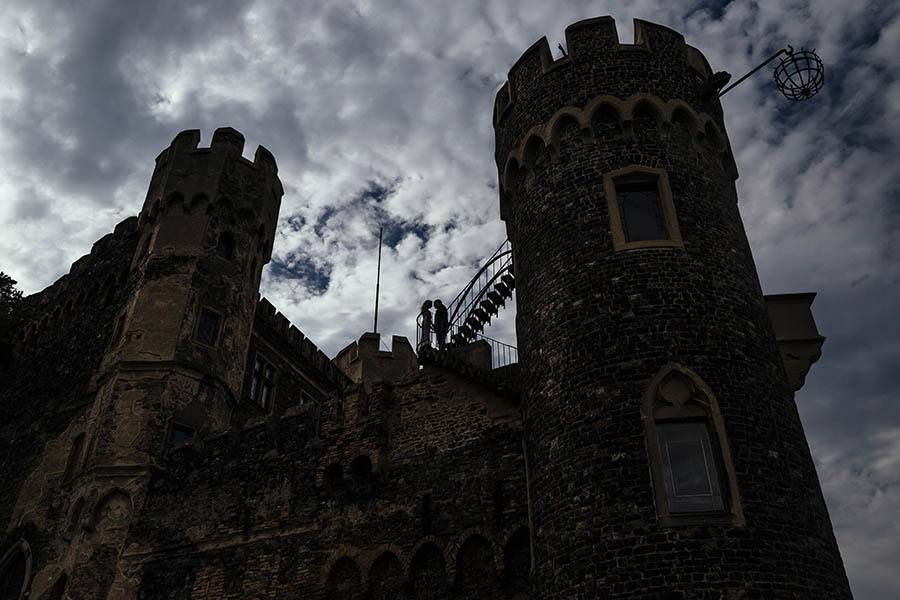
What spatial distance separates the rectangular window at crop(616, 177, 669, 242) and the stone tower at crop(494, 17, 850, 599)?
0.03 metres

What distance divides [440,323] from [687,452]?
624 centimetres

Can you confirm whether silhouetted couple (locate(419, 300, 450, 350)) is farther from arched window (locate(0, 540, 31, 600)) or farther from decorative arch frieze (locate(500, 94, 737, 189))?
arched window (locate(0, 540, 31, 600))

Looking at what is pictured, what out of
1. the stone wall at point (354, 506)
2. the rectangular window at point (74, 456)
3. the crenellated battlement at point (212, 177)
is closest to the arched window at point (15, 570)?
the rectangular window at point (74, 456)

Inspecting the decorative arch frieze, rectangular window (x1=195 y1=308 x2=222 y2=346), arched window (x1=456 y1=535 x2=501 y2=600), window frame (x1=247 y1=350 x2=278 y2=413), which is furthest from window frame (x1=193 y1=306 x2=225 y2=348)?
arched window (x1=456 y1=535 x2=501 y2=600)

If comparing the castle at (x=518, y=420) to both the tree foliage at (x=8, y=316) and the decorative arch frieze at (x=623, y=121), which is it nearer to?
the decorative arch frieze at (x=623, y=121)

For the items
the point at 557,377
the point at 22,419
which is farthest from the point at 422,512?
the point at 22,419

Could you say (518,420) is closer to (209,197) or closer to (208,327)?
(208,327)

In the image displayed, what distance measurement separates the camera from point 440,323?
49.0 ft

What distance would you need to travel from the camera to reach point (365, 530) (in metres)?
13.4

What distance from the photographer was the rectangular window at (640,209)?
Answer: 11.6m

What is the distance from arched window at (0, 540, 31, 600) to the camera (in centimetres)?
1686

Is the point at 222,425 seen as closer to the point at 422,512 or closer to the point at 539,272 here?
the point at 422,512

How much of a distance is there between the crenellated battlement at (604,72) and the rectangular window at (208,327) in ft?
28.2

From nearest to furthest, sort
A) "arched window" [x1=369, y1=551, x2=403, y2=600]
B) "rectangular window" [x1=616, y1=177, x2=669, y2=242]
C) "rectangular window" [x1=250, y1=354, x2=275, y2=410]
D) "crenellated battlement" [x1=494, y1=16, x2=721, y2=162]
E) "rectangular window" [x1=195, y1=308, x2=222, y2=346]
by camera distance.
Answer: "rectangular window" [x1=616, y1=177, x2=669, y2=242], "arched window" [x1=369, y1=551, x2=403, y2=600], "crenellated battlement" [x1=494, y1=16, x2=721, y2=162], "rectangular window" [x1=195, y1=308, x2=222, y2=346], "rectangular window" [x1=250, y1=354, x2=275, y2=410]
